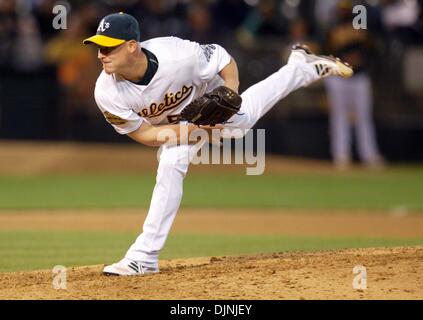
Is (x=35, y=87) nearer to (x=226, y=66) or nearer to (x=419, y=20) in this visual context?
(x=419, y=20)

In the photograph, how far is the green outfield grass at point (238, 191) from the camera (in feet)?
46.0

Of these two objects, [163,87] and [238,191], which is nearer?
[163,87]

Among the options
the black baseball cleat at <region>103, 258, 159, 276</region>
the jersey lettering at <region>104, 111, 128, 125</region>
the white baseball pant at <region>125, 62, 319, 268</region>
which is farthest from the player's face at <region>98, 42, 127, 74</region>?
the black baseball cleat at <region>103, 258, 159, 276</region>

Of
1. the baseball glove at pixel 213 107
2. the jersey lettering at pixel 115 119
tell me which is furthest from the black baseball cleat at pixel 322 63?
the jersey lettering at pixel 115 119

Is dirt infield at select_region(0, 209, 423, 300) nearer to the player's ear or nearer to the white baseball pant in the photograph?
the white baseball pant

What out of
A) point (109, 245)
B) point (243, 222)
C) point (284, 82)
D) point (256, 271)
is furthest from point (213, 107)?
point (243, 222)

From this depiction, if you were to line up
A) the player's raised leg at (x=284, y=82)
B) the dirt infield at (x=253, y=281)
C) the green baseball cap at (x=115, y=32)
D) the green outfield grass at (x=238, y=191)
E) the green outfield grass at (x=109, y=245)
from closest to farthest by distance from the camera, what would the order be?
the dirt infield at (x=253, y=281) → the green baseball cap at (x=115, y=32) → the player's raised leg at (x=284, y=82) → the green outfield grass at (x=109, y=245) → the green outfield grass at (x=238, y=191)

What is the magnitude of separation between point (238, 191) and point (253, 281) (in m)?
8.77

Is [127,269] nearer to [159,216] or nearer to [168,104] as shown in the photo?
[159,216]

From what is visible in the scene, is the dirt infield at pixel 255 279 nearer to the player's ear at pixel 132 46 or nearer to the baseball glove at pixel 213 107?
the baseball glove at pixel 213 107

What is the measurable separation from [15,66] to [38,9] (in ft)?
3.84

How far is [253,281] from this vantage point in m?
6.80

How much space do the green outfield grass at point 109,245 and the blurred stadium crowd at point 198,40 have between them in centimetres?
641
